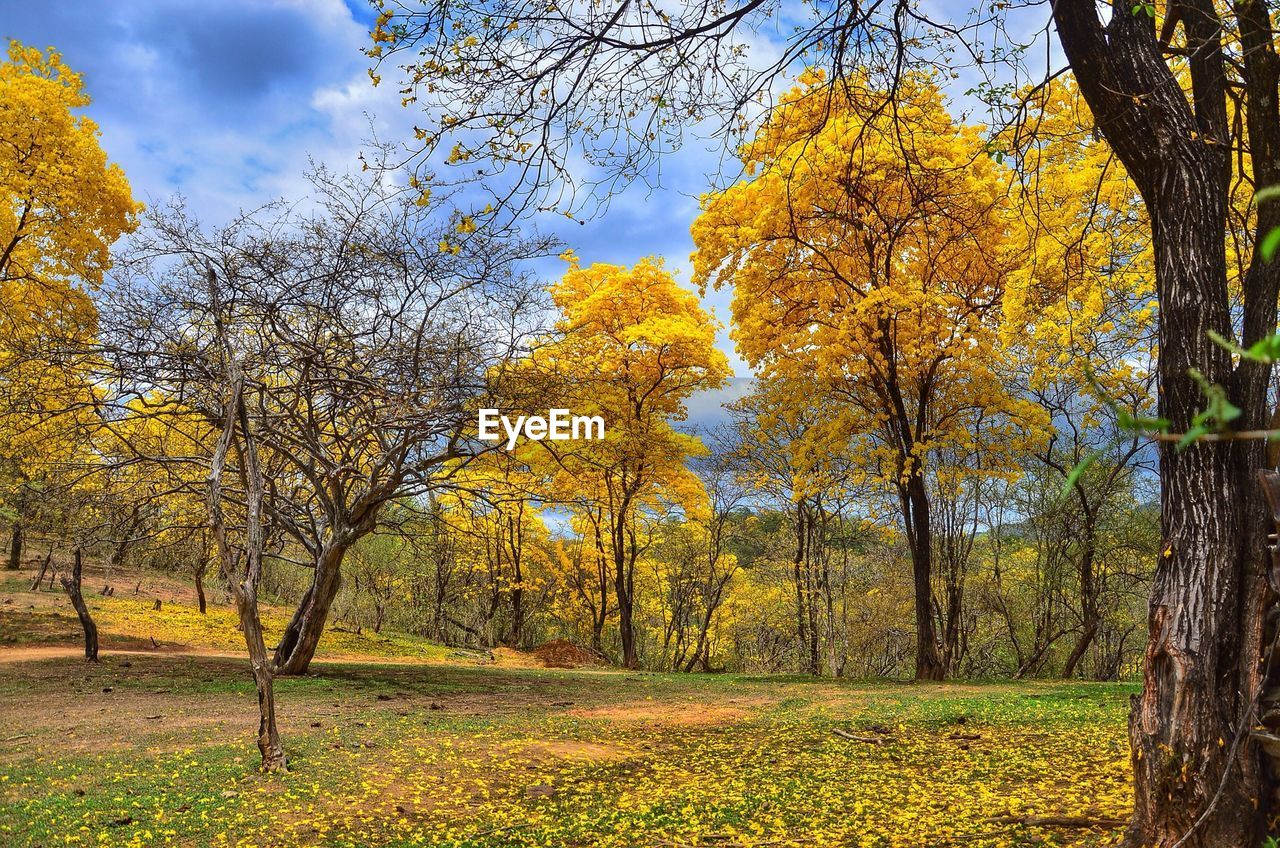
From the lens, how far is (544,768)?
284 inches

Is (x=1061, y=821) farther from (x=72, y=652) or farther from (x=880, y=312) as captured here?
(x=72, y=652)

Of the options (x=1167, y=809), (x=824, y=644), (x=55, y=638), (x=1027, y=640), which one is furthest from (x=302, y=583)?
(x=1167, y=809)

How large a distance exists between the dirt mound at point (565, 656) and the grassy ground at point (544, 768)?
10.3m

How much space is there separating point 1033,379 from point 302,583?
2656 centimetres

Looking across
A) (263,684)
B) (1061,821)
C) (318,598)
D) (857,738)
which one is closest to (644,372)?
(318,598)

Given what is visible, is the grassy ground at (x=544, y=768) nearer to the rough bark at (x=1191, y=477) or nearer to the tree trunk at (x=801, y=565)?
the rough bark at (x=1191, y=477)

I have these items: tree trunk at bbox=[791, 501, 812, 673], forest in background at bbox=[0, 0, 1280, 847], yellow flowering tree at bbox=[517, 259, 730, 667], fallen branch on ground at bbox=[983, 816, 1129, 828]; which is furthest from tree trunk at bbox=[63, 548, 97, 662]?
tree trunk at bbox=[791, 501, 812, 673]

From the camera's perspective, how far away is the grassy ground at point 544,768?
523 cm

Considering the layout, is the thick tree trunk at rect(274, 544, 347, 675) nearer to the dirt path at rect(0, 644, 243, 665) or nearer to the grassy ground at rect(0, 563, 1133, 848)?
the grassy ground at rect(0, 563, 1133, 848)

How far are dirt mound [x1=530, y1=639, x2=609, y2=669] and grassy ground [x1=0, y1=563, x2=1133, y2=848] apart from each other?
1033 centimetres

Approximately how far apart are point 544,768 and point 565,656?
51.9ft

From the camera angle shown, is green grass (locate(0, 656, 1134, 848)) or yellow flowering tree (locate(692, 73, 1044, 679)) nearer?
green grass (locate(0, 656, 1134, 848))

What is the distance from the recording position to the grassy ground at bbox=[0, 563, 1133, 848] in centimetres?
523

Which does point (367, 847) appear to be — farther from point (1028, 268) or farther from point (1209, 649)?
point (1028, 268)
